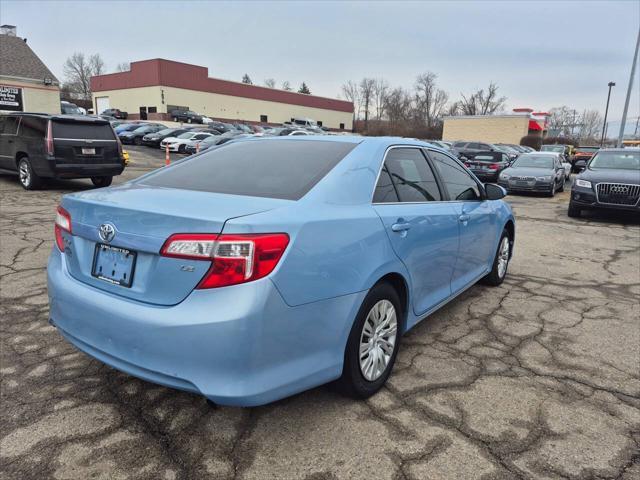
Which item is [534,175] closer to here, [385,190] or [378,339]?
[385,190]

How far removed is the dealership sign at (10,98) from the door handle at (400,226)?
31593mm

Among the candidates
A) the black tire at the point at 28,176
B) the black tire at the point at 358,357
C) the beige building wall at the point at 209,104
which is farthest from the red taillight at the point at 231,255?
the beige building wall at the point at 209,104

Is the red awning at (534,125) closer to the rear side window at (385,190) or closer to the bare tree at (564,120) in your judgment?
the bare tree at (564,120)

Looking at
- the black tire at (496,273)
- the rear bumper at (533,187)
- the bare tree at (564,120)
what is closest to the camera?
the black tire at (496,273)

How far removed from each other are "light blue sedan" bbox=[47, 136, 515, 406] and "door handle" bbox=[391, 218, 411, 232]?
1 centimetres

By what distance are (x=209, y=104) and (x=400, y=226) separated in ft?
191

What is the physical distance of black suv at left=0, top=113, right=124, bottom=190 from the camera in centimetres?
1036

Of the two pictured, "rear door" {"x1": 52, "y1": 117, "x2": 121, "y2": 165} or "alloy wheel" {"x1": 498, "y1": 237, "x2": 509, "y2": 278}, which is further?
"rear door" {"x1": 52, "y1": 117, "x2": 121, "y2": 165}

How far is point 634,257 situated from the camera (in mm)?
7203

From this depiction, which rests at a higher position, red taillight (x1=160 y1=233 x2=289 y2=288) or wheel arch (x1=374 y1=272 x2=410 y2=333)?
red taillight (x1=160 y1=233 x2=289 y2=288)

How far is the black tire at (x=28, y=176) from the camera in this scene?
Result: 11.1 m

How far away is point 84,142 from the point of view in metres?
10.7

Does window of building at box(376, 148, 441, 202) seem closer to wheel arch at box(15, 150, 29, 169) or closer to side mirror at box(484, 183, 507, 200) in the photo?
side mirror at box(484, 183, 507, 200)

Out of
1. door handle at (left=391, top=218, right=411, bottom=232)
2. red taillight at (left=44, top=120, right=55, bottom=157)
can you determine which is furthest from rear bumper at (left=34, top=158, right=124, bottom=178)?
door handle at (left=391, top=218, right=411, bottom=232)
